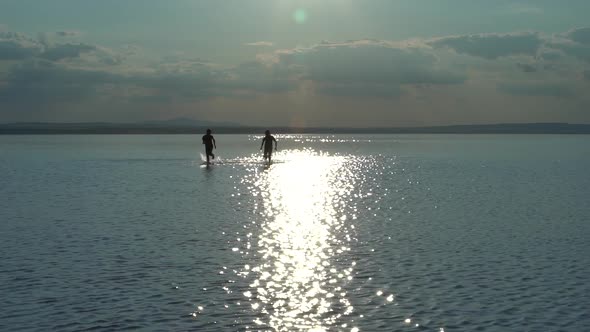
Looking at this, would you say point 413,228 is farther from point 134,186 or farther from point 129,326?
point 134,186

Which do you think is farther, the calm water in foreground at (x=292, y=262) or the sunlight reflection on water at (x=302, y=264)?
the sunlight reflection on water at (x=302, y=264)

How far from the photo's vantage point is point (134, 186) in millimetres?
40094

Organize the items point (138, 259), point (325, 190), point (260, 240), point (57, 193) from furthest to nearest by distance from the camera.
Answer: point (325, 190) < point (57, 193) < point (260, 240) < point (138, 259)

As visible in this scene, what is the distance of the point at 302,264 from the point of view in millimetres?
16828

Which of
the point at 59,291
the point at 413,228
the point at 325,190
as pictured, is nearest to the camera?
the point at 59,291

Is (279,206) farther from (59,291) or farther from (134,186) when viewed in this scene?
(59,291)

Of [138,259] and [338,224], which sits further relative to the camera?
[338,224]

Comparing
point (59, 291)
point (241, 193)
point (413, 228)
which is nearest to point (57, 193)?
point (241, 193)

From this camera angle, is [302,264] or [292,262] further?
[292,262]

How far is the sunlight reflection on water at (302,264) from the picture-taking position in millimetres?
12297

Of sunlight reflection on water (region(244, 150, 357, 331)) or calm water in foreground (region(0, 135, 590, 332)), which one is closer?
calm water in foreground (region(0, 135, 590, 332))

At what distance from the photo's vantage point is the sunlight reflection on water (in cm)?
Answer: 1230

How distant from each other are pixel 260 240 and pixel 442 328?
9.74 meters

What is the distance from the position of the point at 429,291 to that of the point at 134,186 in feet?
93.1
